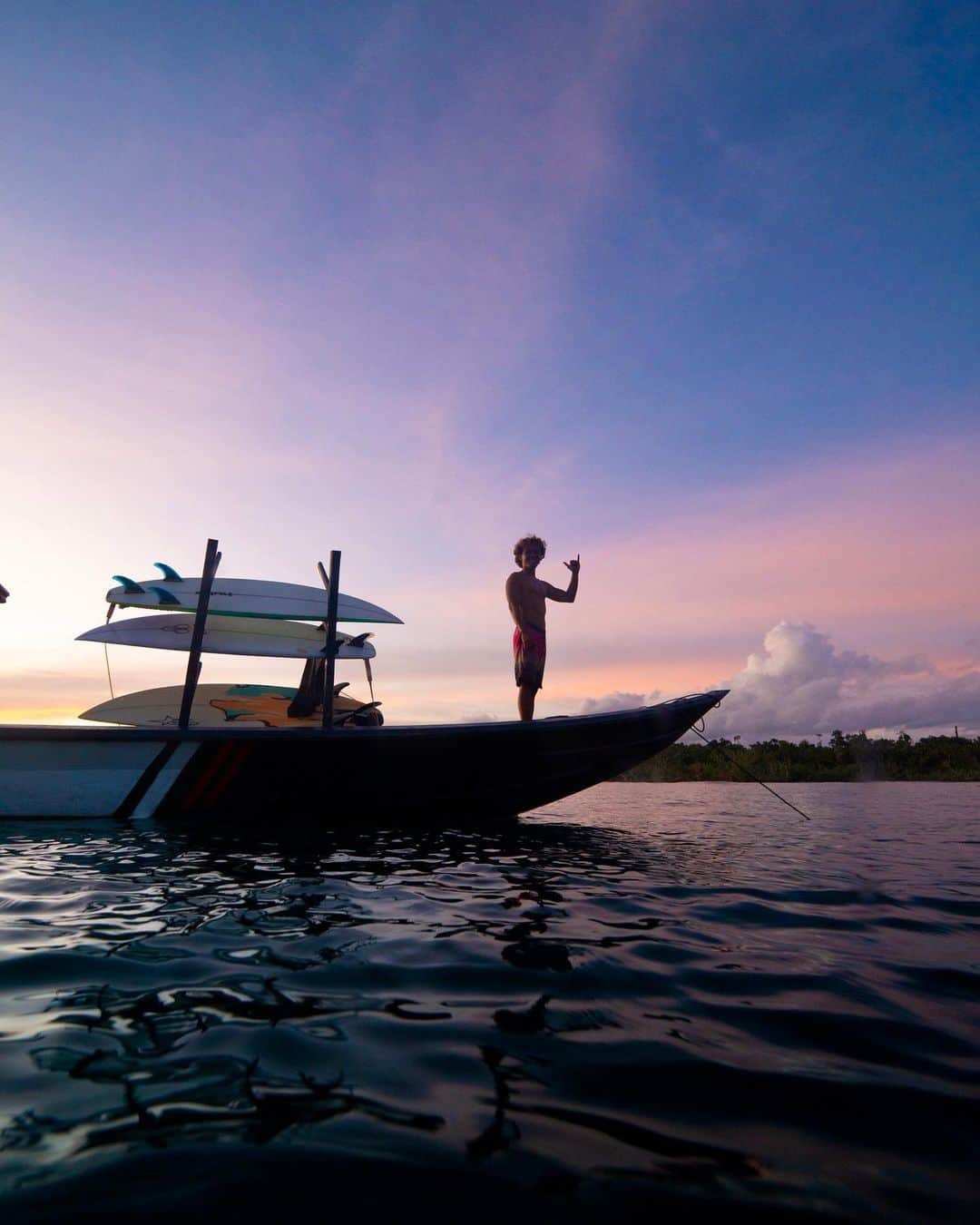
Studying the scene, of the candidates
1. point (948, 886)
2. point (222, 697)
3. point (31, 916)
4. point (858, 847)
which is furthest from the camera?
point (222, 697)

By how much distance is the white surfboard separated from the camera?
8.64 metres

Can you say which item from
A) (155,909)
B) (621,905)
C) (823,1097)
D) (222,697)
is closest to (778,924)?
(621,905)

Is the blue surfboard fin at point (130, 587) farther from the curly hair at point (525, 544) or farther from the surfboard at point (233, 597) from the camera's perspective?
the curly hair at point (525, 544)

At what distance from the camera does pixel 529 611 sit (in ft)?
26.6

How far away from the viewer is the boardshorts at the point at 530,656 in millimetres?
8117

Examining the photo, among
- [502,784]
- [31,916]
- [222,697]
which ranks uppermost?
[222,697]

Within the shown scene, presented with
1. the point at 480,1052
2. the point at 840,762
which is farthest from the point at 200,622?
the point at 840,762

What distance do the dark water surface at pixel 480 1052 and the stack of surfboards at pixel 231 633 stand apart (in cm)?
451

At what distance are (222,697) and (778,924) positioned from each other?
975 cm

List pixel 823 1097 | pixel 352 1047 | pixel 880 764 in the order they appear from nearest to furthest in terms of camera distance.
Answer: pixel 823 1097 → pixel 352 1047 → pixel 880 764

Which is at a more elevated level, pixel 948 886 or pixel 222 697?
pixel 222 697

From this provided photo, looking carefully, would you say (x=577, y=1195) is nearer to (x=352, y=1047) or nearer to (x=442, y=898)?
(x=352, y=1047)

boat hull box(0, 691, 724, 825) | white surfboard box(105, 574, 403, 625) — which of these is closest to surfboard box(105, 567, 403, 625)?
white surfboard box(105, 574, 403, 625)

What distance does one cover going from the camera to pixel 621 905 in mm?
4082
